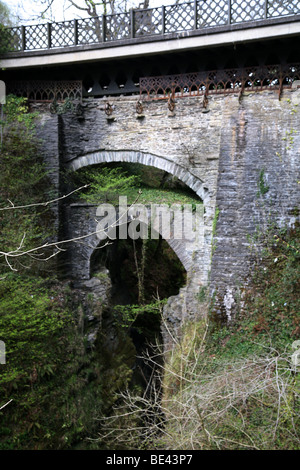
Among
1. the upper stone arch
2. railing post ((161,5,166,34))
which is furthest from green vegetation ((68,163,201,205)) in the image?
railing post ((161,5,166,34))

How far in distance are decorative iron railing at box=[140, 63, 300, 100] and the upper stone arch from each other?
141 centimetres

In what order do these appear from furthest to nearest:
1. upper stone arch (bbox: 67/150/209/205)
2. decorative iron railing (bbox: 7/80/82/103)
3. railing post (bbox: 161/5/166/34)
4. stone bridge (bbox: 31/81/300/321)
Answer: decorative iron railing (bbox: 7/80/82/103) < upper stone arch (bbox: 67/150/209/205) < railing post (bbox: 161/5/166/34) < stone bridge (bbox: 31/81/300/321)

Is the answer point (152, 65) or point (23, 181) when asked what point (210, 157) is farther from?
point (23, 181)

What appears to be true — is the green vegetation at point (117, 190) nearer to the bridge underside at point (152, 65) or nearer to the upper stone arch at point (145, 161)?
the upper stone arch at point (145, 161)

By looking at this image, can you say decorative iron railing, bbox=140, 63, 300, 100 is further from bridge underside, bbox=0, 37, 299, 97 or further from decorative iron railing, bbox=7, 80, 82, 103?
decorative iron railing, bbox=7, 80, 82, 103

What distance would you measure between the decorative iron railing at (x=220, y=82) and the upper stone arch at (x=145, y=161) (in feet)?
4.62

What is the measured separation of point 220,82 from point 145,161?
2463 millimetres

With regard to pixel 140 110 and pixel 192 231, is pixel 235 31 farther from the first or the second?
pixel 192 231

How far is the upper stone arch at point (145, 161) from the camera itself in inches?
417

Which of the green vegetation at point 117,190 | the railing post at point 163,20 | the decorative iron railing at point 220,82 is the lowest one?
the green vegetation at point 117,190

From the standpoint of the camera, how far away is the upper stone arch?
417 inches

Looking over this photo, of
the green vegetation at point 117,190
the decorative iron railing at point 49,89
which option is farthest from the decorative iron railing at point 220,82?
the green vegetation at point 117,190

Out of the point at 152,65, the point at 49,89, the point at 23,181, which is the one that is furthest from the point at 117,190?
the point at 49,89

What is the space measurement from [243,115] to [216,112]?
2.45 feet
